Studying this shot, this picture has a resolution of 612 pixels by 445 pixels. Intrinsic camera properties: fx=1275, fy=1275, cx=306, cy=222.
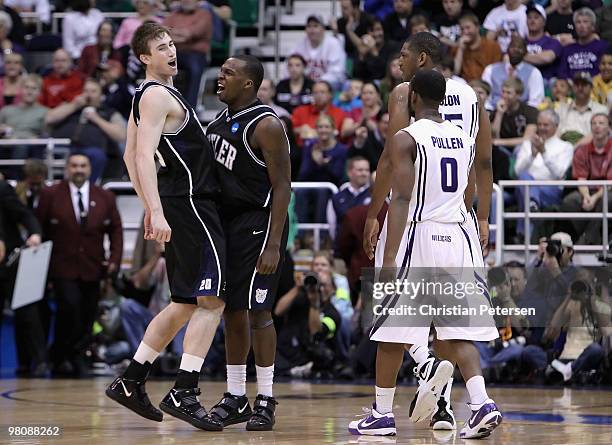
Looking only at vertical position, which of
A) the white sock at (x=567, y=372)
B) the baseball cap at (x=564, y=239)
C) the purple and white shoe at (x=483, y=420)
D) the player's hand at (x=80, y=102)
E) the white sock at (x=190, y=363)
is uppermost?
the player's hand at (x=80, y=102)

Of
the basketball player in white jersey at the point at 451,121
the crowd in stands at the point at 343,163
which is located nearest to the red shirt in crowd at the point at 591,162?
the crowd in stands at the point at 343,163

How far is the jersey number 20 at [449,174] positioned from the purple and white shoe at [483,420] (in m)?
1.21

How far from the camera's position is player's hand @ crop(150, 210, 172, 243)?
7.34 meters

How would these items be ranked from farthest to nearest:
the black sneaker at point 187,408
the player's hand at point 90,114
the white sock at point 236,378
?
1. the player's hand at point 90,114
2. the white sock at point 236,378
3. the black sneaker at point 187,408

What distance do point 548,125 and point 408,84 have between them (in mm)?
5610

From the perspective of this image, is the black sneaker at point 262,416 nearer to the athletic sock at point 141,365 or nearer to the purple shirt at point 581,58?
the athletic sock at point 141,365

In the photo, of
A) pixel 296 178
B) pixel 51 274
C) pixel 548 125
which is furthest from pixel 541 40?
pixel 51 274

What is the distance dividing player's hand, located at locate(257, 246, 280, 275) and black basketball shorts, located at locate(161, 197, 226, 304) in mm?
228

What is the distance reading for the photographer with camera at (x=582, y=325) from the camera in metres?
11.5

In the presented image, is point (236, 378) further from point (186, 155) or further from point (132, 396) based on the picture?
point (186, 155)

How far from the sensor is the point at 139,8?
17203 millimetres

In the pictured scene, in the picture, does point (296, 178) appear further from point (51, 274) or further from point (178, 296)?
point (178, 296)

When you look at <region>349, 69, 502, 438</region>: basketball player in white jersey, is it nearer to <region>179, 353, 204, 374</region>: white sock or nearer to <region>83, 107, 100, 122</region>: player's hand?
<region>179, 353, 204, 374</region>: white sock

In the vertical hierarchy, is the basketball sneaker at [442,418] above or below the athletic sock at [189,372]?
below
